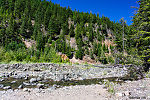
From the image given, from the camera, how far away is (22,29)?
5206 centimetres

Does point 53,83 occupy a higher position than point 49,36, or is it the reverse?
point 49,36

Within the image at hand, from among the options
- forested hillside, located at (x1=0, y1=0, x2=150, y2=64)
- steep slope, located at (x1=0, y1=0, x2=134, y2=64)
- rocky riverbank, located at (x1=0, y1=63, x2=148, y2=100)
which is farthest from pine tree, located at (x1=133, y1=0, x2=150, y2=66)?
steep slope, located at (x1=0, y1=0, x2=134, y2=64)

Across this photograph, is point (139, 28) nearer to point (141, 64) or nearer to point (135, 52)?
point (135, 52)

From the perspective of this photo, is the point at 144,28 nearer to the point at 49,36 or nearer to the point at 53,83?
the point at 53,83

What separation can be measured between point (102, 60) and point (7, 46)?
39997 millimetres

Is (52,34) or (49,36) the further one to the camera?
(52,34)

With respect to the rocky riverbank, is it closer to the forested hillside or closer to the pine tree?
the pine tree

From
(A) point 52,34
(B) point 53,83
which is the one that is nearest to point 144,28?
(B) point 53,83

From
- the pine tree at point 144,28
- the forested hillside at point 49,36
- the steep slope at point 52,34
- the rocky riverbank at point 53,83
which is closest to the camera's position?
the rocky riverbank at point 53,83

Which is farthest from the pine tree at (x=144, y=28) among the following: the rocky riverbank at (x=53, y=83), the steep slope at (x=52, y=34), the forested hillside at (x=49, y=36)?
the steep slope at (x=52, y=34)

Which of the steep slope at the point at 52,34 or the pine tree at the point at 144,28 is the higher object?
the steep slope at the point at 52,34

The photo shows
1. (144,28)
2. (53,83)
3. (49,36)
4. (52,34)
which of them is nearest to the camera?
(53,83)

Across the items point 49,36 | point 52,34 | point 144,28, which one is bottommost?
point 144,28

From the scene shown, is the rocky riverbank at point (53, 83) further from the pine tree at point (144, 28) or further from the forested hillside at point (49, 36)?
the forested hillside at point (49, 36)
